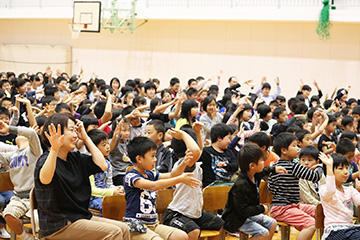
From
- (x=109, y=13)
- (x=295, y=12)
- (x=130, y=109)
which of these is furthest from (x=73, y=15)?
(x=130, y=109)

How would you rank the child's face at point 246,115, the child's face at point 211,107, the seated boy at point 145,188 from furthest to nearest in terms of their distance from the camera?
the child's face at point 211,107
the child's face at point 246,115
the seated boy at point 145,188

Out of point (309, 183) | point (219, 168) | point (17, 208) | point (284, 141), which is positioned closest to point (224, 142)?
point (219, 168)

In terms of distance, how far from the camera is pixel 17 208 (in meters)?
3.79

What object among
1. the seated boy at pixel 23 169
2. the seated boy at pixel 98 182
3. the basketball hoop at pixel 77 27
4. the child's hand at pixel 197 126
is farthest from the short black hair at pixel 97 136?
the basketball hoop at pixel 77 27

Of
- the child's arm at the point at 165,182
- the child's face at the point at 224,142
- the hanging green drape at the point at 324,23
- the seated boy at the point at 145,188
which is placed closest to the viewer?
the child's arm at the point at 165,182

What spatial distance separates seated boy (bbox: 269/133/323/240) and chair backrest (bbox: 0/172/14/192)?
233 centimetres

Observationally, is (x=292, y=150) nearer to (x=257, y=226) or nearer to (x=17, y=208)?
(x=257, y=226)

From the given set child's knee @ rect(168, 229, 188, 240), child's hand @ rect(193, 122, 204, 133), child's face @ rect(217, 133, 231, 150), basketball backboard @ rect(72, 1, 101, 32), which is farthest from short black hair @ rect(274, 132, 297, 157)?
basketball backboard @ rect(72, 1, 101, 32)

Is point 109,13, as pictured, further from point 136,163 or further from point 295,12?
point 136,163

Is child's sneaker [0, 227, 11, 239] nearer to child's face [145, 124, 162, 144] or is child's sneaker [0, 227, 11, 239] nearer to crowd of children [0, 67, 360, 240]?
crowd of children [0, 67, 360, 240]

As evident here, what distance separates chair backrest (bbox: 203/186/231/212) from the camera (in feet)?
13.8

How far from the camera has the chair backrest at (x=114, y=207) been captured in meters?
3.69

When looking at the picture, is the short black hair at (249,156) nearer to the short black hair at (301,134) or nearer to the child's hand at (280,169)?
the child's hand at (280,169)

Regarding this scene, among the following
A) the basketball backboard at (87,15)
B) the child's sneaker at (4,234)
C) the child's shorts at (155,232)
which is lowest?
the child's sneaker at (4,234)
